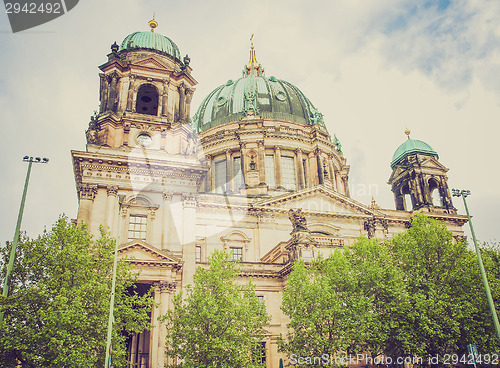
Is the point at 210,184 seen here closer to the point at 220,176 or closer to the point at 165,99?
the point at 220,176

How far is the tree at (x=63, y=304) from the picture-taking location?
20.6 metres

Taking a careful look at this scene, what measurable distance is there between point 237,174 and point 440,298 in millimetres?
30128

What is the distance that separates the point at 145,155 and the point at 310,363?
58.8ft

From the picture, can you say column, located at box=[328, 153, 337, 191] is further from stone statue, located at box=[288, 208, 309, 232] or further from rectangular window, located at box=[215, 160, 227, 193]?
stone statue, located at box=[288, 208, 309, 232]

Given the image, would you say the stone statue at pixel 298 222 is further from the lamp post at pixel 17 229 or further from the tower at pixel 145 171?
the lamp post at pixel 17 229

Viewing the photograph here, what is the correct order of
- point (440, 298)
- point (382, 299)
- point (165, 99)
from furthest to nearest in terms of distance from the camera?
point (165, 99), point (382, 299), point (440, 298)

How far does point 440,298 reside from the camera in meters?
25.7

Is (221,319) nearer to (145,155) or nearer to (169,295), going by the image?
(169,295)

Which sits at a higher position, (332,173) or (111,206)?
(332,173)

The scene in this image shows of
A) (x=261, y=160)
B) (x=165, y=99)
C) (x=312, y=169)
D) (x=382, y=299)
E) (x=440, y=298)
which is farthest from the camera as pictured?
(x=312, y=169)

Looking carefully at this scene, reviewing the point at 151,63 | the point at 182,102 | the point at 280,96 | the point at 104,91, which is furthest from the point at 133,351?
the point at 280,96

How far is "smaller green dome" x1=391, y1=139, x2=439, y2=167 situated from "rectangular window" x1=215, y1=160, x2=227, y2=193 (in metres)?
21.4

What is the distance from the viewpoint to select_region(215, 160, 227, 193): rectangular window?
51.9m

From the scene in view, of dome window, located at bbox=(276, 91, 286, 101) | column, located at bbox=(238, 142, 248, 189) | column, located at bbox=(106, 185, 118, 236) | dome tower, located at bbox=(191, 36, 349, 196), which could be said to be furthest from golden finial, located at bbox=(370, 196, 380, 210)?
column, located at bbox=(106, 185, 118, 236)
